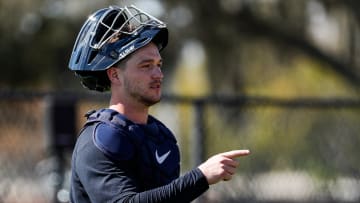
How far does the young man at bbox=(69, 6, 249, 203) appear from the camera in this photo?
348 centimetres

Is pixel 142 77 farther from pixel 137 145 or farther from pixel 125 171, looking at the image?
pixel 125 171

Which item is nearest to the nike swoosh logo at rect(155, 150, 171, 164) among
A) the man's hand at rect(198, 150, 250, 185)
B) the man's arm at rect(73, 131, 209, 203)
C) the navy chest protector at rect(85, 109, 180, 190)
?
the navy chest protector at rect(85, 109, 180, 190)

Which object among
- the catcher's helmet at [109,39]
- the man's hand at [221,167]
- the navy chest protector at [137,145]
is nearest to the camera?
the man's hand at [221,167]

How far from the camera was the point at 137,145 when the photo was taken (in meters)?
3.64

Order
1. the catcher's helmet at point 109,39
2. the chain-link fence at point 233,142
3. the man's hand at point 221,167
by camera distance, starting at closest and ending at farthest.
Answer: the man's hand at point 221,167 → the catcher's helmet at point 109,39 → the chain-link fence at point 233,142

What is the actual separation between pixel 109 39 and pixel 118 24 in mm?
89

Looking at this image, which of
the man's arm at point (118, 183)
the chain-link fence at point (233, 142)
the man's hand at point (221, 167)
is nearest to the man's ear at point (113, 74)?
the man's arm at point (118, 183)

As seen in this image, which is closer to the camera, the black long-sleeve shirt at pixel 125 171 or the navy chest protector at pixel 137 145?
the black long-sleeve shirt at pixel 125 171

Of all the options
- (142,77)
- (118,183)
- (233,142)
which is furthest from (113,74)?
(233,142)

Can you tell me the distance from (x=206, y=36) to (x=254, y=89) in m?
3.96

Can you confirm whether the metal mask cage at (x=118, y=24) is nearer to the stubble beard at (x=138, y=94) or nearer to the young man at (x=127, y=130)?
the young man at (x=127, y=130)

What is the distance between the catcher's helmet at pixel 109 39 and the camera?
3711 millimetres

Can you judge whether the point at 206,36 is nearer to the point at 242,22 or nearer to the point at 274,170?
the point at 242,22

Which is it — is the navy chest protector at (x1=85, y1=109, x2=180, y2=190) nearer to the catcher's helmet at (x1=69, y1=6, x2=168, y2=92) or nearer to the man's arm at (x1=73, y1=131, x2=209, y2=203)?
the man's arm at (x1=73, y1=131, x2=209, y2=203)
